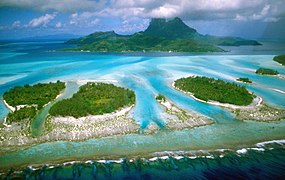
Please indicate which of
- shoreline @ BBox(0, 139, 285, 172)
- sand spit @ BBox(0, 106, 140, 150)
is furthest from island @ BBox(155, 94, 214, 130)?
shoreline @ BBox(0, 139, 285, 172)

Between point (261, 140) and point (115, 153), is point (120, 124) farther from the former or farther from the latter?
point (261, 140)

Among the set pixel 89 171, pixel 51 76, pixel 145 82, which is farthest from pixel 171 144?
pixel 51 76

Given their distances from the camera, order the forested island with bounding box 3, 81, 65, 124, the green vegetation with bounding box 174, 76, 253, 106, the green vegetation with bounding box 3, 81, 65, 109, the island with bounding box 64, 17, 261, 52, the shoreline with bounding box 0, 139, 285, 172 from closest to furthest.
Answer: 1. the shoreline with bounding box 0, 139, 285, 172
2. the forested island with bounding box 3, 81, 65, 124
3. the green vegetation with bounding box 3, 81, 65, 109
4. the green vegetation with bounding box 174, 76, 253, 106
5. the island with bounding box 64, 17, 261, 52

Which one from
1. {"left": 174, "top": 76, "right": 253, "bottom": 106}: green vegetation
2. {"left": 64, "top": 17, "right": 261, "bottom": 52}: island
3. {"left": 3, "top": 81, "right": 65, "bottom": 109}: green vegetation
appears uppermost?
{"left": 64, "top": 17, "right": 261, "bottom": 52}: island

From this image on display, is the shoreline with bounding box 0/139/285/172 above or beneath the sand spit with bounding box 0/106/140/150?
beneath

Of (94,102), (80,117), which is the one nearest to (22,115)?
(80,117)

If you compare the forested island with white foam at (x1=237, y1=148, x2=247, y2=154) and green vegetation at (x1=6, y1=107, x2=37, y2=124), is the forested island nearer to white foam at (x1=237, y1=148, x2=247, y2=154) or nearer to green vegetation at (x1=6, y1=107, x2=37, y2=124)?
green vegetation at (x1=6, y1=107, x2=37, y2=124)

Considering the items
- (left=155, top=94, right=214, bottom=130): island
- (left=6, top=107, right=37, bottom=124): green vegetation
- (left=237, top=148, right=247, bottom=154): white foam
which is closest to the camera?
(left=237, top=148, right=247, bottom=154): white foam

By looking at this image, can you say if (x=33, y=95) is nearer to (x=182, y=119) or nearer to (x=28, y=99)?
(x=28, y=99)

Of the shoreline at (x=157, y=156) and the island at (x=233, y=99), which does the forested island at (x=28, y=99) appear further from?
the island at (x=233, y=99)
